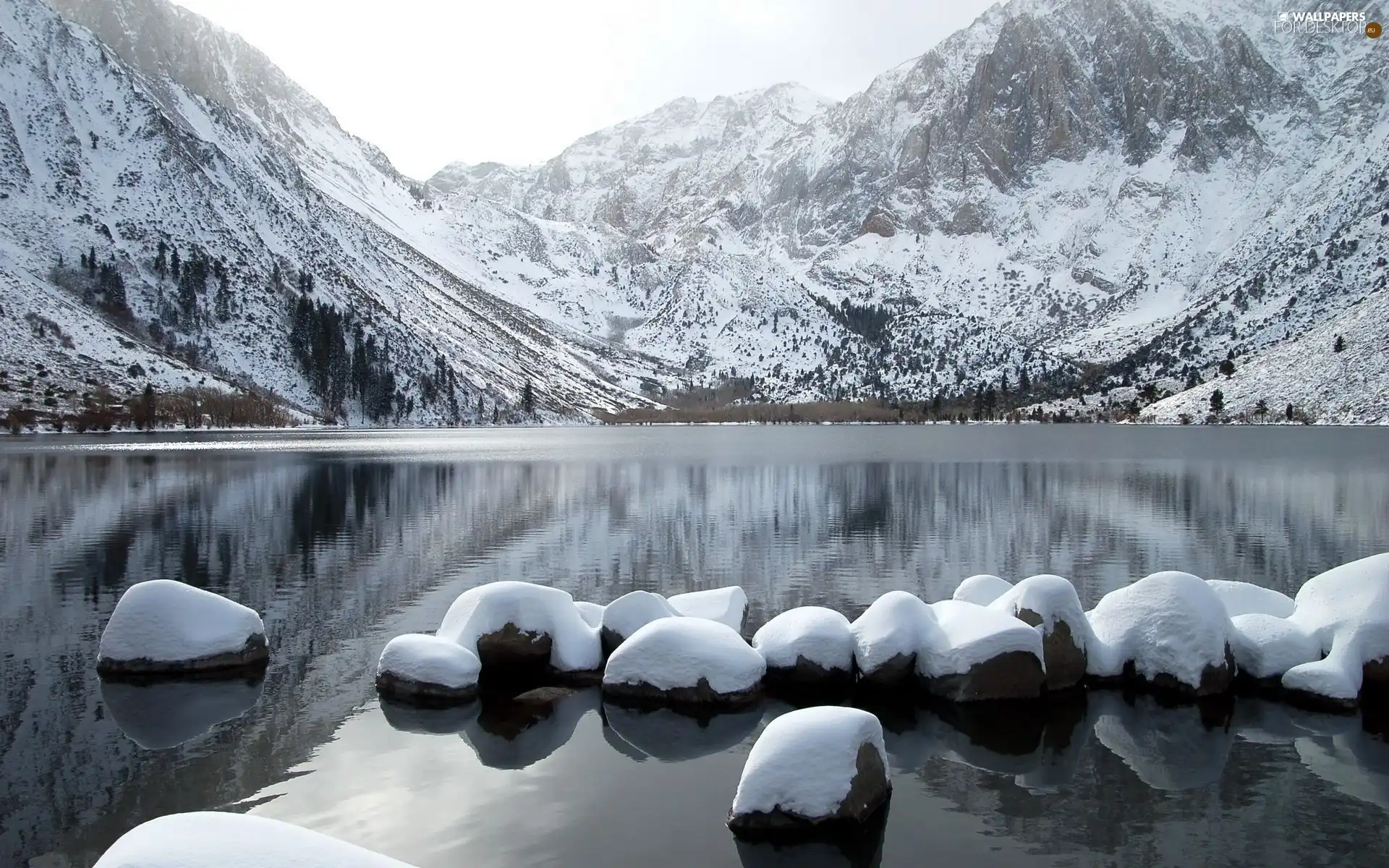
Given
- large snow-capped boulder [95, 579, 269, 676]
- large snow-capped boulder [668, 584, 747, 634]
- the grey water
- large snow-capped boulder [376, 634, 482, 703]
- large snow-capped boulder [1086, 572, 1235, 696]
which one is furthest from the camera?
large snow-capped boulder [668, 584, 747, 634]

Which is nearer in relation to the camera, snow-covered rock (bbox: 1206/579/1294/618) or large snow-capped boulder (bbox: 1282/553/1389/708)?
large snow-capped boulder (bbox: 1282/553/1389/708)

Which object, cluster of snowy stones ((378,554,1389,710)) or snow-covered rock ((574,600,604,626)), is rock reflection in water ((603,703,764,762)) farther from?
snow-covered rock ((574,600,604,626))

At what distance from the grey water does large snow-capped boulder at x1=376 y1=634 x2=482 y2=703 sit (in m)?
0.82

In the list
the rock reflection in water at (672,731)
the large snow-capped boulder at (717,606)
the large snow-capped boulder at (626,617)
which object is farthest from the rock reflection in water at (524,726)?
the large snow-capped boulder at (717,606)

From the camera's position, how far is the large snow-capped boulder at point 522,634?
26.6 metres

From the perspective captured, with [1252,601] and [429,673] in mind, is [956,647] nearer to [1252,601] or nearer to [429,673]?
[1252,601]

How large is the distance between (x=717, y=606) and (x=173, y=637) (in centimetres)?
1592

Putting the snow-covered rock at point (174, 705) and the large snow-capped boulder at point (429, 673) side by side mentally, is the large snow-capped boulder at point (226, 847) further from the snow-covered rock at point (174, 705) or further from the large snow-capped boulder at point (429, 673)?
the large snow-capped boulder at point (429, 673)

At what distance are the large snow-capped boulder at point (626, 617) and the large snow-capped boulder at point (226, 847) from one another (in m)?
18.1

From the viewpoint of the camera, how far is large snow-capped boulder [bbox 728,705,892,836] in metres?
16.5

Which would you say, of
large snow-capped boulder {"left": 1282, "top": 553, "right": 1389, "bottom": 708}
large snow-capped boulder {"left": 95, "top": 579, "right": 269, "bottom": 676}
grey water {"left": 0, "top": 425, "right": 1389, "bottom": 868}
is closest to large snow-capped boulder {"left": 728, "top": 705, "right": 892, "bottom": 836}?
grey water {"left": 0, "top": 425, "right": 1389, "bottom": 868}

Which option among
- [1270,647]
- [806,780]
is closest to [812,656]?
[806,780]

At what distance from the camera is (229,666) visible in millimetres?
26828

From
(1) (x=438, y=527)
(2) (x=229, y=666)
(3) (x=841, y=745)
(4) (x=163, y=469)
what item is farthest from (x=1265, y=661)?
(4) (x=163, y=469)
